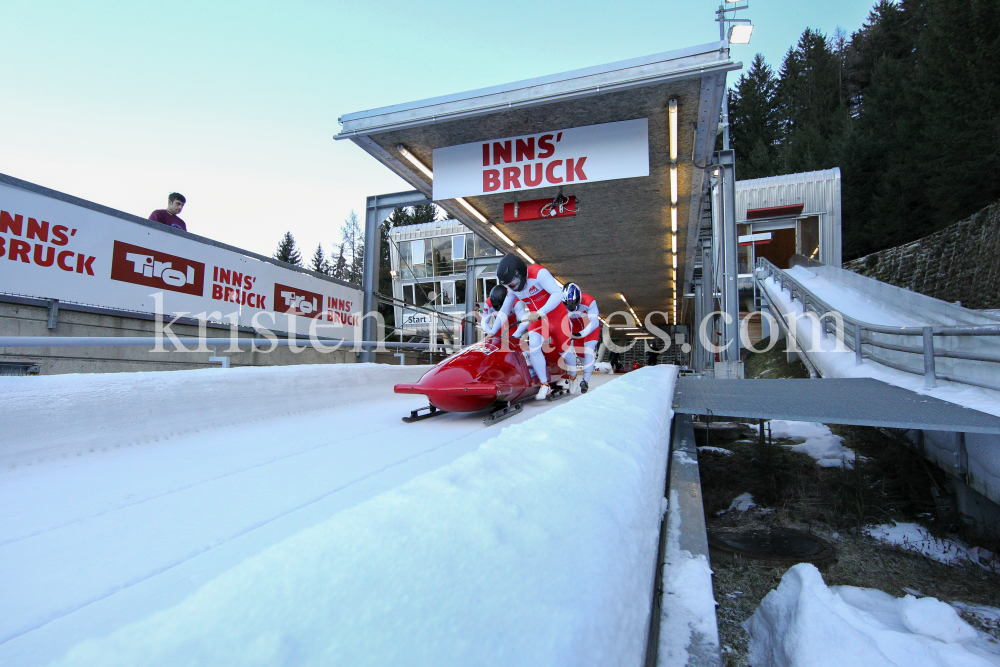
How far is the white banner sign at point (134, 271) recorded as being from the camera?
4375mm

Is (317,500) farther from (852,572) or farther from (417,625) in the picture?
(852,572)

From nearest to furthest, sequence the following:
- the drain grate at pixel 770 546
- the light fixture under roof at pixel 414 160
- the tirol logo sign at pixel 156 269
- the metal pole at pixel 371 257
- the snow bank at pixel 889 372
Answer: the drain grate at pixel 770 546, the snow bank at pixel 889 372, the tirol logo sign at pixel 156 269, the light fixture under roof at pixel 414 160, the metal pole at pixel 371 257

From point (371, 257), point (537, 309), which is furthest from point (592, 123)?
point (371, 257)

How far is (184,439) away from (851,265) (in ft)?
84.2

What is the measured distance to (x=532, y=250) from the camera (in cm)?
1052

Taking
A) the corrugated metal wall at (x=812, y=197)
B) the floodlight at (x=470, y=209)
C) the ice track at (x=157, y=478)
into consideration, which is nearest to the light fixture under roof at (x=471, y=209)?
the floodlight at (x=470, y=209)

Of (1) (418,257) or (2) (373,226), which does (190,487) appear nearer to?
(2) (373,226)

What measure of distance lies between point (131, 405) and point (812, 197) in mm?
22175

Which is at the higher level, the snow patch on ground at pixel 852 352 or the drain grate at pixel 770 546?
the snow patch on ground at pixel 852 352

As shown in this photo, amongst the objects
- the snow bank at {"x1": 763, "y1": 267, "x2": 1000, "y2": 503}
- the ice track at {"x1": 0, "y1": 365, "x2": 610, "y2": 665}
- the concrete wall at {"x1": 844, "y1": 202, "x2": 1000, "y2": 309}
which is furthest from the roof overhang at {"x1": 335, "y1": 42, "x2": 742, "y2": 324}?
the concrete wall at {"x1": 844, "y1": 202, "x2": 1000, "y2": 309}

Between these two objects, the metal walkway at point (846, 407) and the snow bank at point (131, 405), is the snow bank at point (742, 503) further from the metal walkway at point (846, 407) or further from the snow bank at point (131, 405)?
the snow bank at point (131, 405)

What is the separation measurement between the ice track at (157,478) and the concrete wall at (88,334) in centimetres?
233

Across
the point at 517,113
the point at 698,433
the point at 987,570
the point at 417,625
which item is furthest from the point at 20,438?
the point at 698,433

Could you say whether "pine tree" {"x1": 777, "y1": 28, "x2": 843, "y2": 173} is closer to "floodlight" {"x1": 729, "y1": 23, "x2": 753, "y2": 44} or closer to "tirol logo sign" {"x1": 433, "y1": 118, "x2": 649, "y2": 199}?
"floodlight" {"x1": 729, "y1": 23, "x2": 753, "y2": 44}
